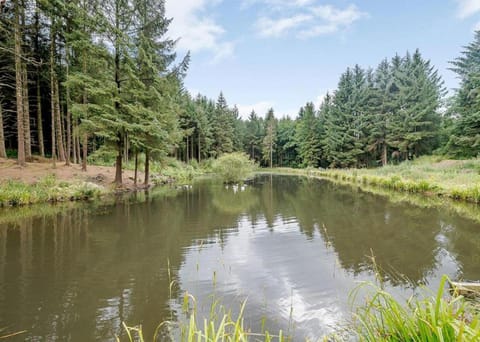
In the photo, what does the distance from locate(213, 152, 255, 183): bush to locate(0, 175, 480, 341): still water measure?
466 inches

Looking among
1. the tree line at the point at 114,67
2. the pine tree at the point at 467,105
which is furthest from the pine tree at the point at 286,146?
the tree line at the point at 114,67

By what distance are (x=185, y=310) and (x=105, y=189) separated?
12.8m

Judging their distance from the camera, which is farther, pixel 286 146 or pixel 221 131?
pixel 286 146

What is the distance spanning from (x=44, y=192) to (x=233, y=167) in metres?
13.1

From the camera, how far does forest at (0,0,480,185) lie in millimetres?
13844

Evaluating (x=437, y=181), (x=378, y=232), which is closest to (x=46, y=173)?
(x=378, y=232)

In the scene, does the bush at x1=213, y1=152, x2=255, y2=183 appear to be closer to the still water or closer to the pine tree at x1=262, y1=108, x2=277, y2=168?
the still water

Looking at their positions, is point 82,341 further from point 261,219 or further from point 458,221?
point 458,221

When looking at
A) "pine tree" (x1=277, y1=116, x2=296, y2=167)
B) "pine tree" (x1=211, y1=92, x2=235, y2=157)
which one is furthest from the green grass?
"pine tree" (x1=277, y1=116, x2=296, y2=167)

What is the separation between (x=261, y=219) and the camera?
356 inches

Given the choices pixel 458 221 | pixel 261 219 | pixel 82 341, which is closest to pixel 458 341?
pixel 82 341

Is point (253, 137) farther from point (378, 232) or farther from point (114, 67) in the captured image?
point (378, 232)

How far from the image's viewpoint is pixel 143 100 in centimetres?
1547

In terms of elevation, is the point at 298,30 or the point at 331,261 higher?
the point at 298,30
